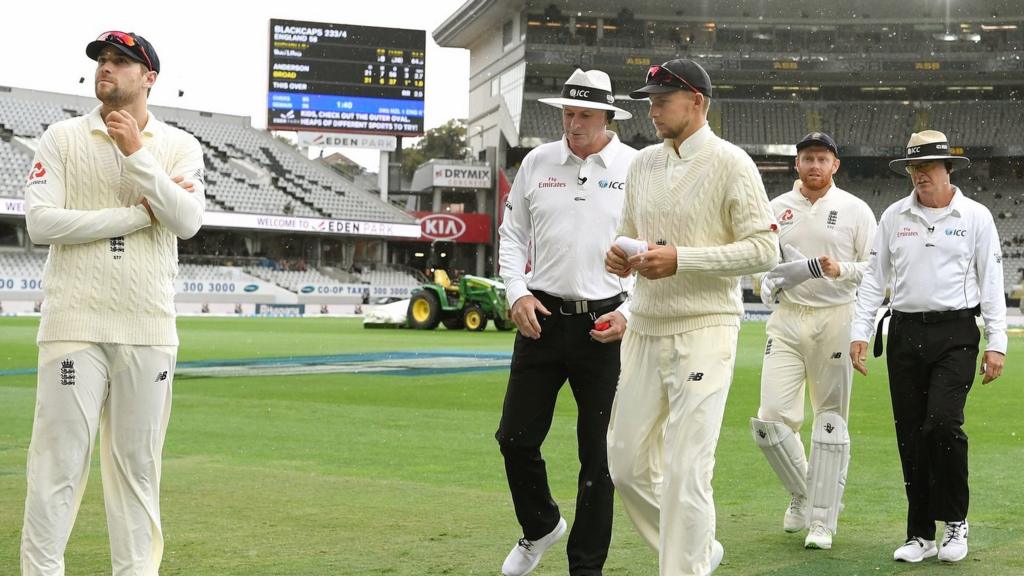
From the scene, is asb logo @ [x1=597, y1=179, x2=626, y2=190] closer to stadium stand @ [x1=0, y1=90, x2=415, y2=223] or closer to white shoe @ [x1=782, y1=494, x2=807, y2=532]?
white shoe @ [x1=782, y1=494, x2=807, y2=532]

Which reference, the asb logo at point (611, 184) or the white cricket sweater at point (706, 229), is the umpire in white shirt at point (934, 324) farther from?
the white cricket sweater at point (706, 229)

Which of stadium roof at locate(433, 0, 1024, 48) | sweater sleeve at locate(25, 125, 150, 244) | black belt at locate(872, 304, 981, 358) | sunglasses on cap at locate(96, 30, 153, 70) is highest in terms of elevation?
stadium roof at locate(433, 0, 1024, 48)

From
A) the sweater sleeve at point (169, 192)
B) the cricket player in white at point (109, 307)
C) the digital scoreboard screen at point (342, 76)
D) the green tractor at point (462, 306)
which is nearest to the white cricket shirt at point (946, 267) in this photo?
the sweater sleeve at point (169, 192)

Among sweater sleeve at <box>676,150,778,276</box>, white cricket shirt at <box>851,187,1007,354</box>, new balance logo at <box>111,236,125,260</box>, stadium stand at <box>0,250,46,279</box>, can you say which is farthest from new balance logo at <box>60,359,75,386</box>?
stadium stand at <box>0,250,46,279</box>

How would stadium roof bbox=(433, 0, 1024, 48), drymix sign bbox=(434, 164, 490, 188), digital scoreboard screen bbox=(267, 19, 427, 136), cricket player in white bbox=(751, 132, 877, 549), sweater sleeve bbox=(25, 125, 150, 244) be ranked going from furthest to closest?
stadium roof bbox=(433, 0, 1024, 48) < drymix sign bbox=(434, 164, 490, 188) < digital scoreboard screen bbox=(267, 19, 427, 136) < cricket player in white bbox=(751, 132, 877, 549) < sweater sleeve bbox=(25, 125, 150, 244)

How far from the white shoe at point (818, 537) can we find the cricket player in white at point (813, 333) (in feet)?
0.07

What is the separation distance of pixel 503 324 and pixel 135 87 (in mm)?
29777

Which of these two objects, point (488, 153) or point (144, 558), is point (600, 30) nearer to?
point (488, 153)

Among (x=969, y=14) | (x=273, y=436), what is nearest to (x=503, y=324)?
(x=273, y=436)

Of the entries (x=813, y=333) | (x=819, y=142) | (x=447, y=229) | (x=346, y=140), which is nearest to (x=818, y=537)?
(x=813, y=333)

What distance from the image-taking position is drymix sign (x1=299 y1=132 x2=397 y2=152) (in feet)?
210

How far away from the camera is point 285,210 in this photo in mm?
64188

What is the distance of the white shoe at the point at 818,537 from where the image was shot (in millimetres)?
6242

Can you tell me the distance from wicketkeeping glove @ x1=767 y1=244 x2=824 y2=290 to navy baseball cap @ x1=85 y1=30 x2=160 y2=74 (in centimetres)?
360
